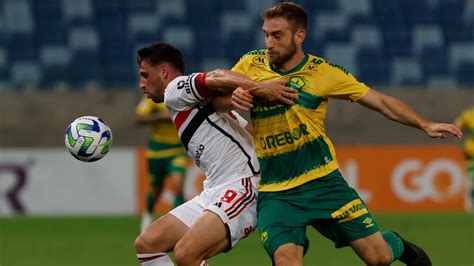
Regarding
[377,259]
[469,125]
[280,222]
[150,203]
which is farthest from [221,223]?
[469,125]

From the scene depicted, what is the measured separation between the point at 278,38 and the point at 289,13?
0.18 m

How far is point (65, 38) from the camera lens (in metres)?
18.6

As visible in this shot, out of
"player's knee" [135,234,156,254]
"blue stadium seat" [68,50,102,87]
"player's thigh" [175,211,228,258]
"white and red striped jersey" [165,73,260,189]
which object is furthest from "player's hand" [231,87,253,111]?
"blue stadium seat" [68,50,102,87]

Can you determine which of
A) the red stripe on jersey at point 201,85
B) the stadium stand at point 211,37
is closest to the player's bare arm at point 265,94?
the red stripe on jersey at point 201,85

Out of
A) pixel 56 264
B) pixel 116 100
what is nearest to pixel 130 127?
pixel 116 100

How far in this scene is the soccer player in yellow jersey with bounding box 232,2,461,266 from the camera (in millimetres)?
6332

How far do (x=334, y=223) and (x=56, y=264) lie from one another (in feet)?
13.2

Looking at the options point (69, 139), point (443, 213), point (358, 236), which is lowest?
point (443, 213)

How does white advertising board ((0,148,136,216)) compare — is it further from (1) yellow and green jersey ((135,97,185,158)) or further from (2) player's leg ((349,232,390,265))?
(2) player's leg ((349,232,390,265))

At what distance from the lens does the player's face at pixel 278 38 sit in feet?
20.7

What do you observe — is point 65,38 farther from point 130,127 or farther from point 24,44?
point 130,127

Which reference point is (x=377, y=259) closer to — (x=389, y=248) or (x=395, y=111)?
(x=389, y=248)

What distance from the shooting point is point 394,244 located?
679cm

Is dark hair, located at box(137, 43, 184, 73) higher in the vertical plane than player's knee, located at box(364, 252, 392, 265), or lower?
higher
